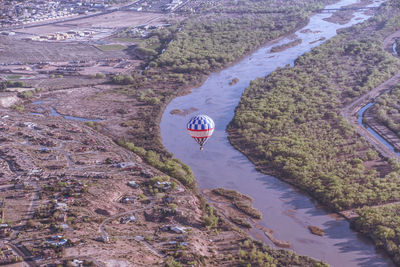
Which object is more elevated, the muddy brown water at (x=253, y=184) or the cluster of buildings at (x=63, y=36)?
the cluster of buildings at (x=63, y=36)

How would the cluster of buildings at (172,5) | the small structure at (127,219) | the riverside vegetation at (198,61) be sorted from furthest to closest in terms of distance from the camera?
the cluster of buildings at (172,5) < the riverside vegetation at (198,61) < the small structure at (127,219)

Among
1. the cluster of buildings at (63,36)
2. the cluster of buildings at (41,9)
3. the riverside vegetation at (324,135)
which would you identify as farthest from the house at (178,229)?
the cluster of buildings at (41,9)

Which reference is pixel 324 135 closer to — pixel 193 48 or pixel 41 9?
pixel 193 48

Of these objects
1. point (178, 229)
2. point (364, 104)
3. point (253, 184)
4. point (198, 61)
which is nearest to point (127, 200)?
point (178, 229)

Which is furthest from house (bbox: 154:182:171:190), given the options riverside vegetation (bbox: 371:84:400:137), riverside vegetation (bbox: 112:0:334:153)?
riverside vegetation (bbox: 371:84:400:137)

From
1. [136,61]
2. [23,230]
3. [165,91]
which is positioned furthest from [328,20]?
[23,230]

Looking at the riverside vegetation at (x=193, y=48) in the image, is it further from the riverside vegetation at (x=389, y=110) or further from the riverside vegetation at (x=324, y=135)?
the riverside vegetation at (x=389, y=110)
